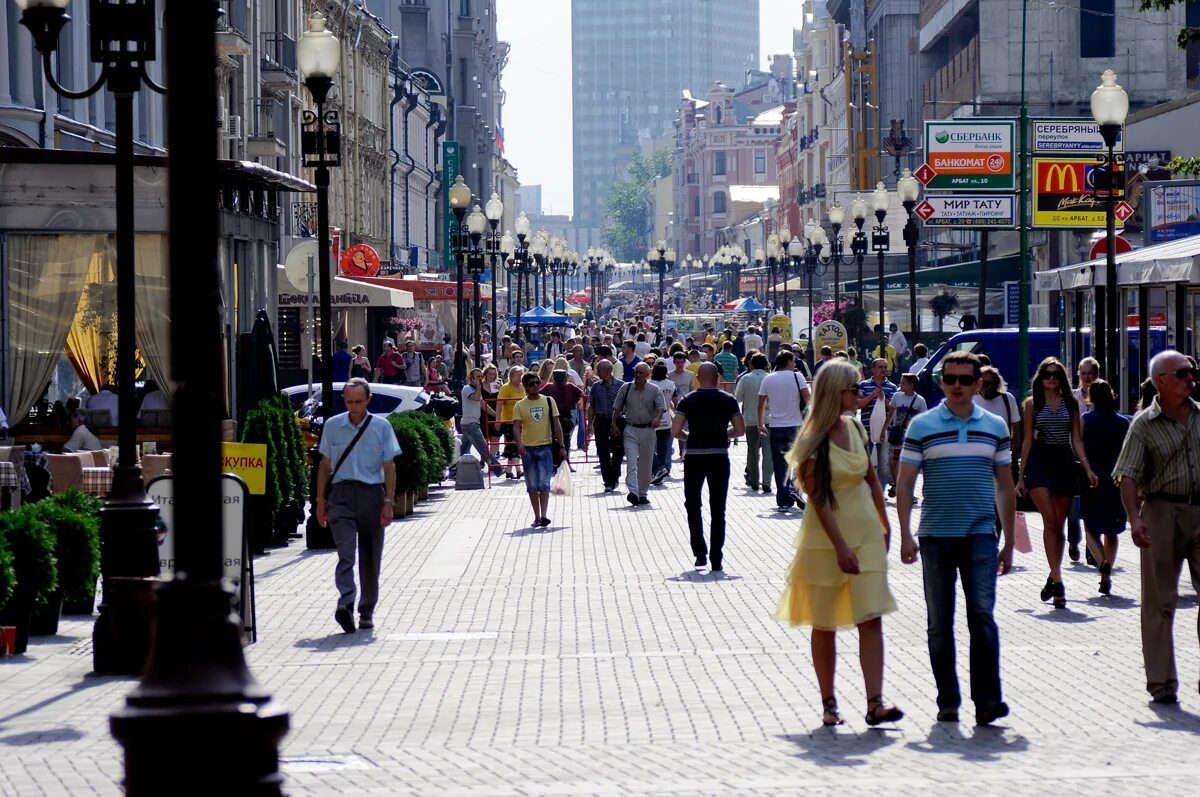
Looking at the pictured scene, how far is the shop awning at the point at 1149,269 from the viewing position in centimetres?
1959

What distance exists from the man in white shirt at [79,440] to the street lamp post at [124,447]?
20.2ft

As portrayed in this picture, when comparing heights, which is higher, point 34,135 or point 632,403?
point 34,135

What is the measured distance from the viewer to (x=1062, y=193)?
4141 centimetres

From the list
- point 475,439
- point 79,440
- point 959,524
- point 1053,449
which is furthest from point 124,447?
point 475,439

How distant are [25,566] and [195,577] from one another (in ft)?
24.8

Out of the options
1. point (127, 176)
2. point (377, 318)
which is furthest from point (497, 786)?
point (377, 318)

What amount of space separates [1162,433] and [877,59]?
263ft

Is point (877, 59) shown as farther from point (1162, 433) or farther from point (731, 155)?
point (731, 155)

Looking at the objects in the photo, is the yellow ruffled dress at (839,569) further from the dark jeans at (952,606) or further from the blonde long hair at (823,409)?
the dark jeans at (952,606)

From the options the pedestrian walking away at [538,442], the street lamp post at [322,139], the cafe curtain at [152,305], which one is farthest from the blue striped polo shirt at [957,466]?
the cafe curtain at [152,305]

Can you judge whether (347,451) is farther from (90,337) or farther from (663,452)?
(663,452)

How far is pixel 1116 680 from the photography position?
10609 mm

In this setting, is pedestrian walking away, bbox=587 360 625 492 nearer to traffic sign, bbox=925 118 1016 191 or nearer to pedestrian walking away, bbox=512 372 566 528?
pedestrian walking away, bbox=512 372 566 528

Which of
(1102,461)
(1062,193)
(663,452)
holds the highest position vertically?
(1062,193)
